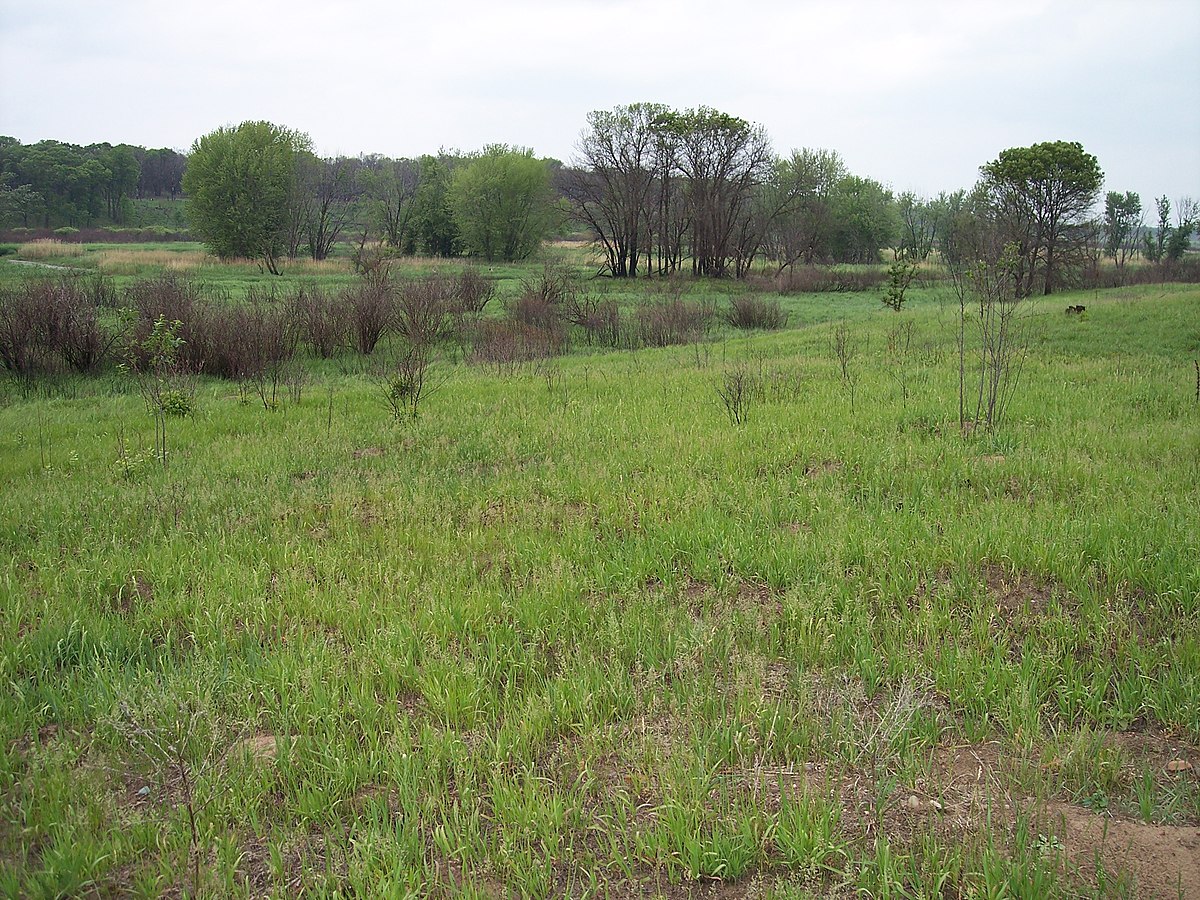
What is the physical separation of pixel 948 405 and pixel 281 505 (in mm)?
7731

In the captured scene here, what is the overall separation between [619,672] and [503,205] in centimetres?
5925

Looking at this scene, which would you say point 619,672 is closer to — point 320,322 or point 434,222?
point 320,322

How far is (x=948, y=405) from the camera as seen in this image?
9594 mm

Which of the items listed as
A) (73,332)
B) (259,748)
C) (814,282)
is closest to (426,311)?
(73,332)

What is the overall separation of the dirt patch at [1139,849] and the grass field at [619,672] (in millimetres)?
16

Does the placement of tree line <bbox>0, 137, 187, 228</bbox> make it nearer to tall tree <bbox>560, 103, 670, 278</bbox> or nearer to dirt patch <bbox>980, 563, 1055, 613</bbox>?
tall tree <bbox>560, 103, 670, 278</bbox>

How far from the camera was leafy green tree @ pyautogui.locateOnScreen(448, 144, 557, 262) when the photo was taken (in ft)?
193

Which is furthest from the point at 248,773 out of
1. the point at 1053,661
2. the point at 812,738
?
the point at 1053,661

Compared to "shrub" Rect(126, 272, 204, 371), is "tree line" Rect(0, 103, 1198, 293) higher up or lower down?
higher up

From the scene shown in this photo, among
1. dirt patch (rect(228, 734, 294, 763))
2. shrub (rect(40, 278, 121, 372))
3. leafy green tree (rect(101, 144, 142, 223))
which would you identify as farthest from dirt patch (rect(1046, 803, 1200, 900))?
leafy green tree (rect(101, 144, 142, 223))

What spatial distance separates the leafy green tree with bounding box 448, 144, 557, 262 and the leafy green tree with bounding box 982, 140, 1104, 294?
111ft

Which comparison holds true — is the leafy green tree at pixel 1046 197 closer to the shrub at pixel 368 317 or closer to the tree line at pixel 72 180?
the shrub at pixel 368 317

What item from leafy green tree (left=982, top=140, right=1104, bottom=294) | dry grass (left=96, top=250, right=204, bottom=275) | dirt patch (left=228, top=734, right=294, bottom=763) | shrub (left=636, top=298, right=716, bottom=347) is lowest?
dirt patch (left=228, top=734, right=294, bottom=763)

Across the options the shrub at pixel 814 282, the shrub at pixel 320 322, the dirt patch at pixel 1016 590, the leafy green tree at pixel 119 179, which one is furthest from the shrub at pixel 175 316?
the leafy green tree at pixel 119 179
